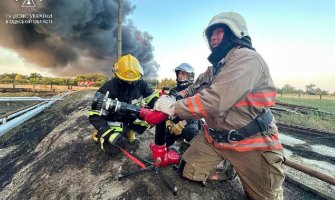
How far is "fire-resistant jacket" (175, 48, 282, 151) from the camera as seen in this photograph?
204 cm

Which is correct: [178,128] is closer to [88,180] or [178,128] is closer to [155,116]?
[155,116]

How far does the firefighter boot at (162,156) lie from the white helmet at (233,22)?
147cm

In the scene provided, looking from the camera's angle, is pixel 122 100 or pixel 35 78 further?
pixel 35 78

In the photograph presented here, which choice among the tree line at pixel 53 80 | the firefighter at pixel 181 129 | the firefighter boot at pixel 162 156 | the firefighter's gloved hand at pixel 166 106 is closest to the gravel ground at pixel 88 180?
the firefighter boot at pixel 162 156

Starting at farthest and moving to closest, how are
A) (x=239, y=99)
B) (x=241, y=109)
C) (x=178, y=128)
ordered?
1. (x=178, y=128)
2. (x=241, y=109)
3. (x=239, y=99)

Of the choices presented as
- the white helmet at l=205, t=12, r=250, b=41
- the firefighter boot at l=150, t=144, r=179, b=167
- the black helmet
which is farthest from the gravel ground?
the white helmet at l=205, t=12, r=250, b=41

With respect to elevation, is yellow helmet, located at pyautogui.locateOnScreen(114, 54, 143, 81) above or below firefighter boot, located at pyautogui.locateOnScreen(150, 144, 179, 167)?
above

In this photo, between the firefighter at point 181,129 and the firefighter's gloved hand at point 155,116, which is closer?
the firefighter's gloved hand at point 155,116

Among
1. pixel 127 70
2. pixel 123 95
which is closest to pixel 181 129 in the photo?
pixel 123 95

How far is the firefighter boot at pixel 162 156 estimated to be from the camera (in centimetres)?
280

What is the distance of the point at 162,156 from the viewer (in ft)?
9.31

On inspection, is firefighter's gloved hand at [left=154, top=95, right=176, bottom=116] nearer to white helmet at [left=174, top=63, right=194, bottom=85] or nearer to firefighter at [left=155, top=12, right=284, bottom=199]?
firefighter at [left=155, top=12, right=284, bottom=199]

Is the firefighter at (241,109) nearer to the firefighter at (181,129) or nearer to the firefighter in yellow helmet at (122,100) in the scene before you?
the firefighter at (181,129)

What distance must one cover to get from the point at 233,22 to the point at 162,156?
1660mm
